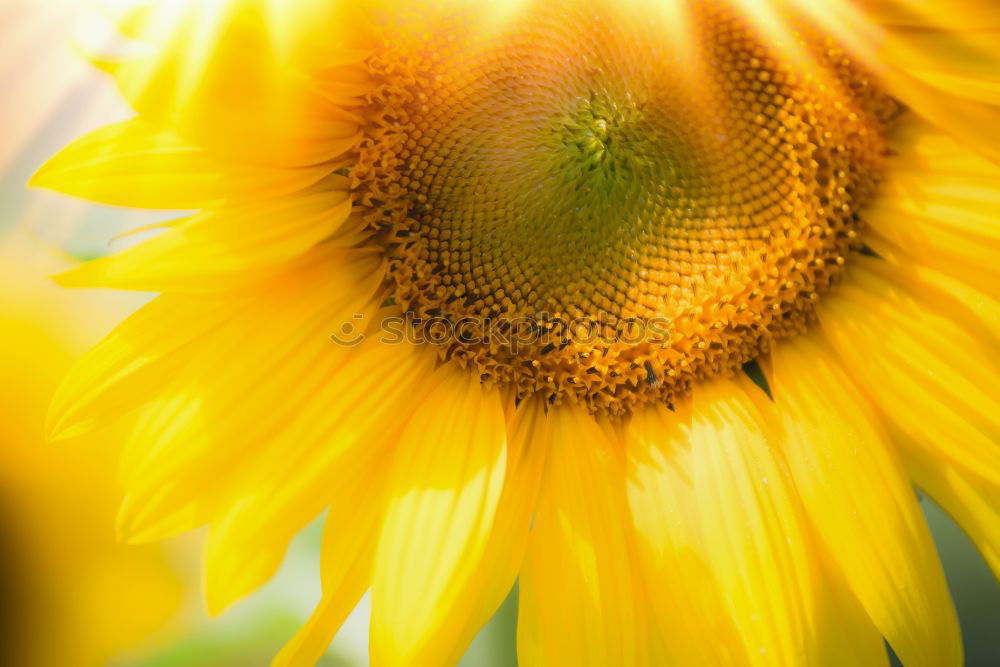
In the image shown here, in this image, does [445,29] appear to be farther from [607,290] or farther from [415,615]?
[415,615]

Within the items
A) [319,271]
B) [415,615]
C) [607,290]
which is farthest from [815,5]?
[415,615]

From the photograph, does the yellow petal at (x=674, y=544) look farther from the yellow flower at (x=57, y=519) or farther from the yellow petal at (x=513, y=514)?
the yellow flower at (x=57, y=519)

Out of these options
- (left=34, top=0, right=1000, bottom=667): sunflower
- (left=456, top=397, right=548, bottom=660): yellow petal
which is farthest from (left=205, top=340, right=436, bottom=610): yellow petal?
(left=456, top=397, right=548, bottom=660): yellow petal

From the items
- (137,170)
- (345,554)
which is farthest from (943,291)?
(137,170)

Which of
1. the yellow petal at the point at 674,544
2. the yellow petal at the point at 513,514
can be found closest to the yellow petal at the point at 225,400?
the yellow petal at the point at 513,514
